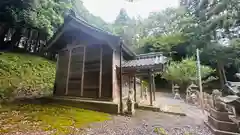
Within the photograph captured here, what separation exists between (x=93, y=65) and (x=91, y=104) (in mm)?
1939

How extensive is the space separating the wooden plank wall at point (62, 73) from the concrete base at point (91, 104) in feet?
1.94

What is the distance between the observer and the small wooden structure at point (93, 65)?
6406mm

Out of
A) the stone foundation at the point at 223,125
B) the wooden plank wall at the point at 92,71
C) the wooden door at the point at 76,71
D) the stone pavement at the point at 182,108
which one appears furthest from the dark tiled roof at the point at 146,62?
the stone foundation at the point at 223,125

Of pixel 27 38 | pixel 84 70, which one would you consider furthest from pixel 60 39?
pixel 27 38

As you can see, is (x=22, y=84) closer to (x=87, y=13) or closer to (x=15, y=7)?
(x=15, y=7)

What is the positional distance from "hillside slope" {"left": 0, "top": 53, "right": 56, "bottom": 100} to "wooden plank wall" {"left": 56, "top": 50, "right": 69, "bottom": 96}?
2583mm

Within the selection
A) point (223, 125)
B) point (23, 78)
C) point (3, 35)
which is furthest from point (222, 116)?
point (3, 35)

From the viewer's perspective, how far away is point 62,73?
26.5ft

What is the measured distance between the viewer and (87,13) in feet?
66.0

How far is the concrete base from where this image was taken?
5.84 meters

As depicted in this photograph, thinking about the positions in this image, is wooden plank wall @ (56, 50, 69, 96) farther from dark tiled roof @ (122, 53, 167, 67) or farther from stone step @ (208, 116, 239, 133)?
stone step @ (208, 116, 239, 133)

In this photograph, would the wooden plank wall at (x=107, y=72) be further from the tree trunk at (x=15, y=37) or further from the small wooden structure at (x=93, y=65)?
the tree trunk at (x=15, y=37)

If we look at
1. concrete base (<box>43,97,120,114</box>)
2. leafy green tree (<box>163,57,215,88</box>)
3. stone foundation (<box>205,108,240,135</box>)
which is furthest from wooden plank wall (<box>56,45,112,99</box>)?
leafy green tree (<box>163,57,215,88</box>)

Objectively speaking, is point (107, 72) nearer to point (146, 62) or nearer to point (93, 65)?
point (93, 65)
